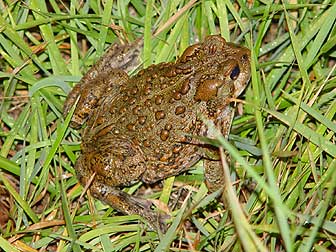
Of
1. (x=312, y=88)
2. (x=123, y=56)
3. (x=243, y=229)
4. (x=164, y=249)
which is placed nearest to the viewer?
(x=243, y=229)

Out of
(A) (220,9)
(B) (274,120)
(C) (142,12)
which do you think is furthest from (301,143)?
(C) (142,12)

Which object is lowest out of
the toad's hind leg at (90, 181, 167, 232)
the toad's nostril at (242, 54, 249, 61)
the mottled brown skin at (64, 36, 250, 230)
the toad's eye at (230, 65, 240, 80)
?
the toad's hind leg at (90, 181, 167, 232)

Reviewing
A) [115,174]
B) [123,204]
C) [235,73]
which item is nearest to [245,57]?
[235,73]

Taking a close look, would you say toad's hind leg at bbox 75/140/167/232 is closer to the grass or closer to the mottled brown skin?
the mottled brown skin

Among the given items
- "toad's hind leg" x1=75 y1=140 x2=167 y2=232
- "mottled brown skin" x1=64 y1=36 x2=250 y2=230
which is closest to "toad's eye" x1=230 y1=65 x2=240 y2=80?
"mottled brown skin" x1=64 y1=36 x2=250 y2=230

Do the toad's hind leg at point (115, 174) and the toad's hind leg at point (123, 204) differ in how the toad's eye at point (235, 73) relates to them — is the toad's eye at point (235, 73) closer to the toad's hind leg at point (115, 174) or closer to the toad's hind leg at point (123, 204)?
the toad's hind leg at point (115, 174)

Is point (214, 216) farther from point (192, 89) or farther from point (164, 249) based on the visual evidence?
point (192, 89)
